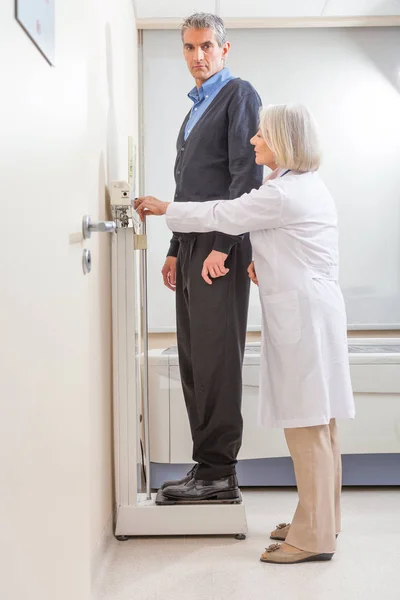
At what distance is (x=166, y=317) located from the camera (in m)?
3.76

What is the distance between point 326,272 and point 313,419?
43 cm

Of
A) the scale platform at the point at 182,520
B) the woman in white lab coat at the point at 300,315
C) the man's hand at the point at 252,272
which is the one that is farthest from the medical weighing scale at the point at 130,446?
the man's hand at the point at 252,272

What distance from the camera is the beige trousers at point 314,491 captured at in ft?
6.43

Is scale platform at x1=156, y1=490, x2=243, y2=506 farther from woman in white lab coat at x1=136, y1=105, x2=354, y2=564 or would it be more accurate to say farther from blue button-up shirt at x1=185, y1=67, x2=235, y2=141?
blue button-up shirt at x1=185, y1=67, x2=235, y2=141

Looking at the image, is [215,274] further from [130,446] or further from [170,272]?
[130,446]

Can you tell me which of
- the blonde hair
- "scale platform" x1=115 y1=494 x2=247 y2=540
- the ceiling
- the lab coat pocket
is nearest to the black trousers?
"scale platform" x1=115 y1=494 x2=247 y2=540

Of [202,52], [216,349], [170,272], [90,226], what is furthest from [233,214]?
[90,226]

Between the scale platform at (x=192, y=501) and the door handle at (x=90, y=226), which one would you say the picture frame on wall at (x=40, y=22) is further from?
the scale platform at (x=192, y=501)

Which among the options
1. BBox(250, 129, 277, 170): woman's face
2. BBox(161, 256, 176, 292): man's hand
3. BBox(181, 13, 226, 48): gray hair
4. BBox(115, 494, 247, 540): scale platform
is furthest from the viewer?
BBox(161, 256, 176, 292): man's hand

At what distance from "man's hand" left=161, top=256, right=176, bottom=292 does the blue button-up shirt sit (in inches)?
17.4

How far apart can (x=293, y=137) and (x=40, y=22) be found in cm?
120

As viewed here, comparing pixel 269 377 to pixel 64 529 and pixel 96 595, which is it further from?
pixel 64 529

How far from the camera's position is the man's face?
2.36 metres

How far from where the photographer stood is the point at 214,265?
2.19 m
